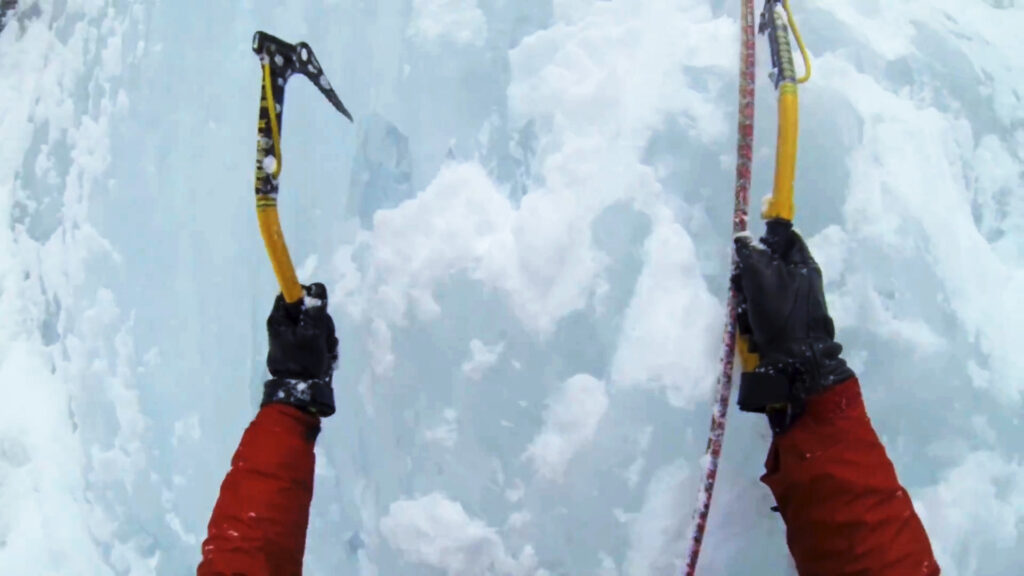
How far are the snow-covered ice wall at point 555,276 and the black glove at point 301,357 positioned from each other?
26 cm

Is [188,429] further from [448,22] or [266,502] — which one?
[448,22]

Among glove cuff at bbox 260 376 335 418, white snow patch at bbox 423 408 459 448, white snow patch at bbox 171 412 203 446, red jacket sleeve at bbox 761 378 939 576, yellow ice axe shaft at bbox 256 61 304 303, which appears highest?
yellow ice axe shaft at bbox 256 61 304 303

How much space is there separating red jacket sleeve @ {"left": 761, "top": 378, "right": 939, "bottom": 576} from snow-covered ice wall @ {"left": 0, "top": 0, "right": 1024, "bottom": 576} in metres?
0.27

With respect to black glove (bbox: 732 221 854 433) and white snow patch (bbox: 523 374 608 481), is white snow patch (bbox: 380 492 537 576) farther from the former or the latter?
black glove (bbox: 732 221 854 433)

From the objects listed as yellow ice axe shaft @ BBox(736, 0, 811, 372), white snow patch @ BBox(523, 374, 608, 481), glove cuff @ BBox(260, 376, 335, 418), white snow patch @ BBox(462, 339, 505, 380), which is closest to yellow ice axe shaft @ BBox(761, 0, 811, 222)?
yellow ice axe shaft @ BBox(736, 0, 811, 372)

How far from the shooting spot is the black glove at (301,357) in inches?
49.2

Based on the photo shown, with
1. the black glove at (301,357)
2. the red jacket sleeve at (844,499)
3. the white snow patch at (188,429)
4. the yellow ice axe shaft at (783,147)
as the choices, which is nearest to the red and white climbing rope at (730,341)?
the yellow ice axe shaft at (783,147)

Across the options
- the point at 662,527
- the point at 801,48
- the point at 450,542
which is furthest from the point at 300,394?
the point at 801,48

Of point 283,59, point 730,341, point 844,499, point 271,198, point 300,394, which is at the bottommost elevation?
point 844,499

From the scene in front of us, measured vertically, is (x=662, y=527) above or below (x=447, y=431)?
below

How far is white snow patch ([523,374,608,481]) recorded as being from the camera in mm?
1432

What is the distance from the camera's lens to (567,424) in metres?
1.44

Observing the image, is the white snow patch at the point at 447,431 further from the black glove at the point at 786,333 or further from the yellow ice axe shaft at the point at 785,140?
the yellow ice axe shaft at the point at 785,140

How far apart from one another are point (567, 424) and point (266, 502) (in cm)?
60
